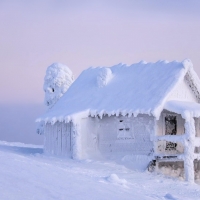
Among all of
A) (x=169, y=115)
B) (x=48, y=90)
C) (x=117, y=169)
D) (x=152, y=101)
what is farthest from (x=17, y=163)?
(x=48, y=90)

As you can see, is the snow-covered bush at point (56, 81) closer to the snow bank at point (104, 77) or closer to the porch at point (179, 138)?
the snow bank at point (104, 77)

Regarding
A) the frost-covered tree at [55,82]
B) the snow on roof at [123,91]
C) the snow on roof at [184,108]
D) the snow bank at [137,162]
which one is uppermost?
the frost-covered tree at [55,82]

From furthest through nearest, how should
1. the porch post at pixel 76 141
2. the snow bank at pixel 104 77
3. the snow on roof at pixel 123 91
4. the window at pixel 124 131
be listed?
the snow bank at pixel 104 77, the porch post at pixel 76 141, the window at pixel 124 131, the snow on roof at pixel 123 91

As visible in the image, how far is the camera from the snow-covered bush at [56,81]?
128 ft

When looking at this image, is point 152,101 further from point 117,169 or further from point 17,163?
point 17,163

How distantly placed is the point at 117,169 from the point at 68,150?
4894 millimetres

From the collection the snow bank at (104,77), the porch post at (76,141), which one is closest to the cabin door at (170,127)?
the porch post at (76,141)

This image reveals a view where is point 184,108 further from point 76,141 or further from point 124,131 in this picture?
point 76,141

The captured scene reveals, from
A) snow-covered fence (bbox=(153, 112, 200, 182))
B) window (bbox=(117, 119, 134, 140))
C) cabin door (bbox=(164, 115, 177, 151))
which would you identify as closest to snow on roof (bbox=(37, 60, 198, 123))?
window (bbox=(117, 119, 134, 140))

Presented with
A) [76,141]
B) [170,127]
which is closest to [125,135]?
[170,127]

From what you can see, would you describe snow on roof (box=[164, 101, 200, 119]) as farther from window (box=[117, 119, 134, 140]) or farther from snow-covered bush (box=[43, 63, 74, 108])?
snow-covered bush (box=[43, 63, 74, 108])

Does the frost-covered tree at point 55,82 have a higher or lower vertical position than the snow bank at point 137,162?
higher

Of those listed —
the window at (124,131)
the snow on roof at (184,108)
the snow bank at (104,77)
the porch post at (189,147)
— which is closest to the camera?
the snow on roof at (184,108)

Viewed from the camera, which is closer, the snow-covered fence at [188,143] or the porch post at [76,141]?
the snow-covered fence at [188,143]
